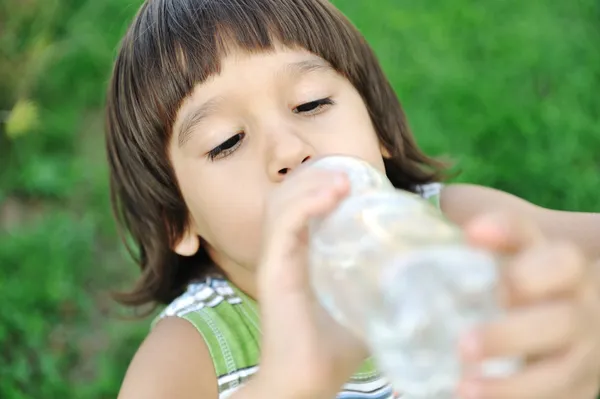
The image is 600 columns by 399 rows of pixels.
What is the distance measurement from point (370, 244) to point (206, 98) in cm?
66

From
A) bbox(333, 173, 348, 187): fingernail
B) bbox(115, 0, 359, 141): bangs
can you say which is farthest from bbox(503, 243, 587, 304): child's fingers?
bbox(115, 0, 359, 141): bangs

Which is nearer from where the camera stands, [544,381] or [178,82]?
[544,381]

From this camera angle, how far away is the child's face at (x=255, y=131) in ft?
3.97

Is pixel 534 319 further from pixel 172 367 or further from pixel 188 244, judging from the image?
pixel 188 244

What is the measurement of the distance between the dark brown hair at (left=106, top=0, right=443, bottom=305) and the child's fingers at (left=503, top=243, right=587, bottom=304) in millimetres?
793

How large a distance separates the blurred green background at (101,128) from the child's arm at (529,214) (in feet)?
1.69

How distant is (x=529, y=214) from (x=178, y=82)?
0.82 metres

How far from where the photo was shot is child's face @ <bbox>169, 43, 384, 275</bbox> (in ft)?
3.97

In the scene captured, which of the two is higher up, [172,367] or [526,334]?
[526,334]

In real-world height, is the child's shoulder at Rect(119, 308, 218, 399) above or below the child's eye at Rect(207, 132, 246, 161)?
below

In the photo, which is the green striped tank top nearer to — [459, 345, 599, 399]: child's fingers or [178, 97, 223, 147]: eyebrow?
[178, 97, 223, 147]: eyebrow

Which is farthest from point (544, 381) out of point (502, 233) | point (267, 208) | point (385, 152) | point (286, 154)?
point (385, 152)

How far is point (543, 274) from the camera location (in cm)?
63

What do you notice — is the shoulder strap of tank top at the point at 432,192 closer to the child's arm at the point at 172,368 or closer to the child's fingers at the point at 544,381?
the child's arm at the point at 172,368
